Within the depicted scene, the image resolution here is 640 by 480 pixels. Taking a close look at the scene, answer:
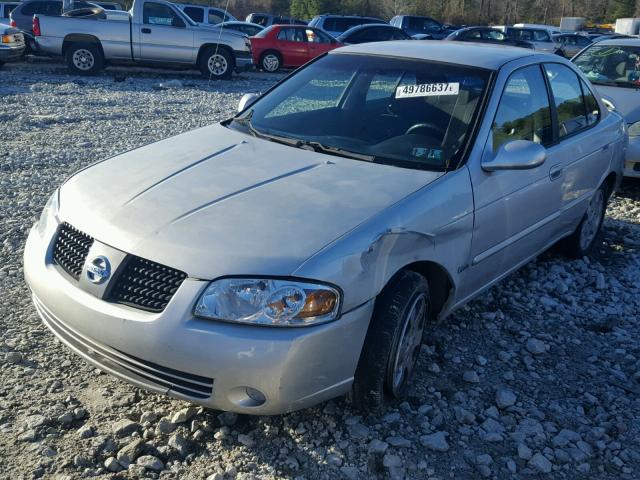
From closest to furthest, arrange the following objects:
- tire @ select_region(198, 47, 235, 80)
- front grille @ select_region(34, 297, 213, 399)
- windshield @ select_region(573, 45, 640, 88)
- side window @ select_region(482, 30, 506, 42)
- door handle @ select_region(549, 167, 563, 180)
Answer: front grille @ select_region(34, 297, 213, 399)
door handle @ select_region(549, 167, 563, 180)
windshield @ select_region(573, 45, 640, 88)
tire @ select_region(198, 47, 235, 80)
side window @ select_region(482, 30, 506, 42)

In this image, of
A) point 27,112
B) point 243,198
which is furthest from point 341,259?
point 27,112

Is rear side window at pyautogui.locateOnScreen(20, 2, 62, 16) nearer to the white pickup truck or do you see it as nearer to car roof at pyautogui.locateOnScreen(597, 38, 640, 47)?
the white pickup truck

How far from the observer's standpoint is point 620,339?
4.21m

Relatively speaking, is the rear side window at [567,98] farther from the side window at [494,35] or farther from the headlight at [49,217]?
the side window at [494,35]

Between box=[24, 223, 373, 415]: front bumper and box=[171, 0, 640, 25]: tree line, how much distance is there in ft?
138

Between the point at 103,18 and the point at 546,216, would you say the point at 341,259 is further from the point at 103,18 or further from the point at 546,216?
the point at 103,18

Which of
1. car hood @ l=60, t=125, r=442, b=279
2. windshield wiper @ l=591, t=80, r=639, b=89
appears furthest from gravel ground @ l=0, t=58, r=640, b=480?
windshield wiper @ l=591, t=80, r=639, b=89

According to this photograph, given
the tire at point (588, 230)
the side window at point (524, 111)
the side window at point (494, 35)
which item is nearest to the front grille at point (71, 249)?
the side window at point (524, 111)

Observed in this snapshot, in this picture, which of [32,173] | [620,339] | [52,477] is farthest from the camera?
[32,173]

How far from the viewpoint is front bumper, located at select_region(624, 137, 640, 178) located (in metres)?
7.08

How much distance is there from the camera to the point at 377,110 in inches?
160

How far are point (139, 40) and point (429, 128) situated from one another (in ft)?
44.1

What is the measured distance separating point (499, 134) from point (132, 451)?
2.55 metres

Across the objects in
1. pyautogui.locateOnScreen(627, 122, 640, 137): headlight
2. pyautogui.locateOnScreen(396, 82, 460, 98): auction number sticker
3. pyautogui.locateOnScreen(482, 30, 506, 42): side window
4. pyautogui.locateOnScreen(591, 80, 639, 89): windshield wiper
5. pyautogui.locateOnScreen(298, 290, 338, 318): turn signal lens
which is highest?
pyautogui.locateOnScreen(396, 82, 460, 98): auction number sticker
